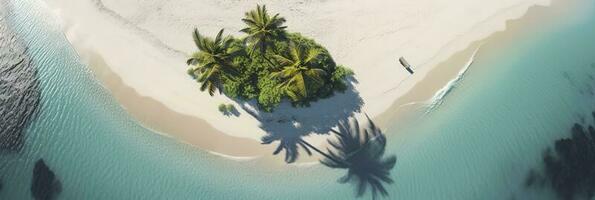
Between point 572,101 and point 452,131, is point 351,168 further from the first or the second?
point 572,101

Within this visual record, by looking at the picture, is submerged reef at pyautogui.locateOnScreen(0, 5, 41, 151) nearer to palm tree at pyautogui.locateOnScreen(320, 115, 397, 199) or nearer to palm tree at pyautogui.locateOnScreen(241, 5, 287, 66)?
palm tree at pyautogui.locateOnScreen(241, 5, 287, 66)

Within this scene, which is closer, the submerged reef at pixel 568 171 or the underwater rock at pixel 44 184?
the submerged reef at pixel 568 171

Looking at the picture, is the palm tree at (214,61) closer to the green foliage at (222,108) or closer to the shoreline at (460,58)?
the green foliage at (222,108)

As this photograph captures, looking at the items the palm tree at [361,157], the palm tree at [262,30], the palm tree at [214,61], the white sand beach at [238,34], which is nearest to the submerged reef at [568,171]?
the white sand beach at [238,34]

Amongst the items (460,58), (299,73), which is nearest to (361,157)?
(299,73)

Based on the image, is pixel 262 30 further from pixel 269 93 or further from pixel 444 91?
pixel 444 91
